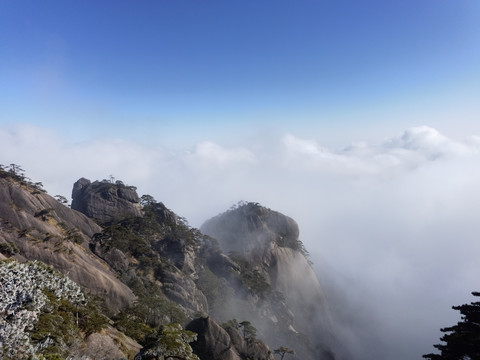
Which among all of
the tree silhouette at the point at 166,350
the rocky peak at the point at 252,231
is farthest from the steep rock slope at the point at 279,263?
the tree silhouette at the point at 166,350

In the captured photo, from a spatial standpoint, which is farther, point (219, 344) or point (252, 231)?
point (252, 231)

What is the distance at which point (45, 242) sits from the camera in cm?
4150

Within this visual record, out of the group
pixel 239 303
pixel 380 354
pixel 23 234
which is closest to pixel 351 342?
pixel 380 354

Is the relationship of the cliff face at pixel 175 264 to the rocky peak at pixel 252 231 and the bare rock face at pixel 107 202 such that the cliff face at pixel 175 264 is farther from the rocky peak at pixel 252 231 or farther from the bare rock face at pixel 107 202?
the rocky peak at pixel 252 231

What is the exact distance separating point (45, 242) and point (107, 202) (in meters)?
45.0

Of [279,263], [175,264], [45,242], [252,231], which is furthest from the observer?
[252,231]

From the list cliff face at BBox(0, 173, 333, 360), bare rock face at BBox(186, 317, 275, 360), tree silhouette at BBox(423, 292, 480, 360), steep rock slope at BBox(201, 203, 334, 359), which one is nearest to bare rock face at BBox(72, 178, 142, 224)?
cliff face at BBox(0, 173, 333, 360)

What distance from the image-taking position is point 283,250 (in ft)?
352

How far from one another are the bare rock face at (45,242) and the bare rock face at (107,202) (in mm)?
30550

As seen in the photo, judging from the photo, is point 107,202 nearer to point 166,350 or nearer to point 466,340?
point 166,350

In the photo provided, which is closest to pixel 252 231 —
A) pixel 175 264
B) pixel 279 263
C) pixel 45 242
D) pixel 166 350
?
pixel 279 263

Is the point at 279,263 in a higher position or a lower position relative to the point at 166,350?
higher

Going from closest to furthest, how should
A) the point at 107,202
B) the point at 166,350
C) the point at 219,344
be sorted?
the point at 166,350
the point at 219,344
the point at 107,202

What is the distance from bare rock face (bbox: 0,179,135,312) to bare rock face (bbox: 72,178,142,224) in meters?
30.5
